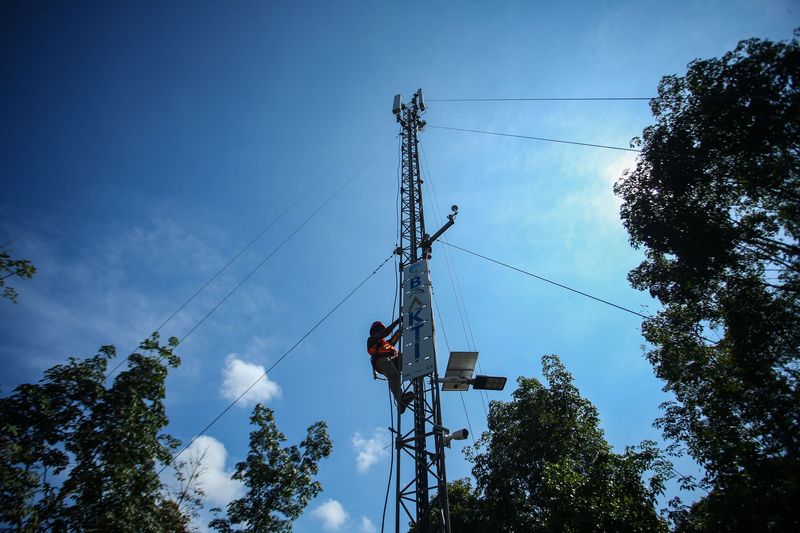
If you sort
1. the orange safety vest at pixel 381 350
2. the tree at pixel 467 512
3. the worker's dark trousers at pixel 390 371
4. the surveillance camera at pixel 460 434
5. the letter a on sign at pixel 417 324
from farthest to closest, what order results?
the tree at pixel 467 512 < the orange safety vest at pixel 381 350 < the worker's dark trousers at pixel 390 371 < the letter a on sign at pixel 417 324 < the surveillance camera at pixel 460 434

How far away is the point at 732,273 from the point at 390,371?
11.2 meters

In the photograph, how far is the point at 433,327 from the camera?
899 centimetres

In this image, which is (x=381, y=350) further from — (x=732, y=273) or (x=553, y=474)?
(x=732, y=273)

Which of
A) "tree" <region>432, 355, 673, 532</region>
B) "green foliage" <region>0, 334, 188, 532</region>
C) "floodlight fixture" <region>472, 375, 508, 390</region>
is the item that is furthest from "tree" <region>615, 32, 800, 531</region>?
"green foliage" <region>0, 334, 188, 532</region>

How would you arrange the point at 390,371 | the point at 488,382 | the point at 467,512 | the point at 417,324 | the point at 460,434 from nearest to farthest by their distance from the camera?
the point at 460,434 → the point at 488,382 → the point at 417,324 → the point at 390,371 → the point at 467,512

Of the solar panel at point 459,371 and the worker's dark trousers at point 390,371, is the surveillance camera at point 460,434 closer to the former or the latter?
the solar panel at point 459,371

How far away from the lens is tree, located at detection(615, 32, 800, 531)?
368 inches

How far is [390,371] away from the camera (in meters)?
10.0

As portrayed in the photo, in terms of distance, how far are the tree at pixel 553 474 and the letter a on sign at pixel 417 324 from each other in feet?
20.7

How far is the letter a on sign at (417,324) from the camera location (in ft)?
28.7

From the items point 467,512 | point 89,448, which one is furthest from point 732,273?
point 89,448

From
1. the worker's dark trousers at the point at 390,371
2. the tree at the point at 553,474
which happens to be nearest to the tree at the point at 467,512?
the tree at the point at 553,474

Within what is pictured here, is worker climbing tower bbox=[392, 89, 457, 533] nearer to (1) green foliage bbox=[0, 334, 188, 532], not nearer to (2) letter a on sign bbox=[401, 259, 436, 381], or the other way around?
(2) letter a on sign bbox=[401, 259, 436, 381]

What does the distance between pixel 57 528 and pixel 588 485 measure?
15051mm
